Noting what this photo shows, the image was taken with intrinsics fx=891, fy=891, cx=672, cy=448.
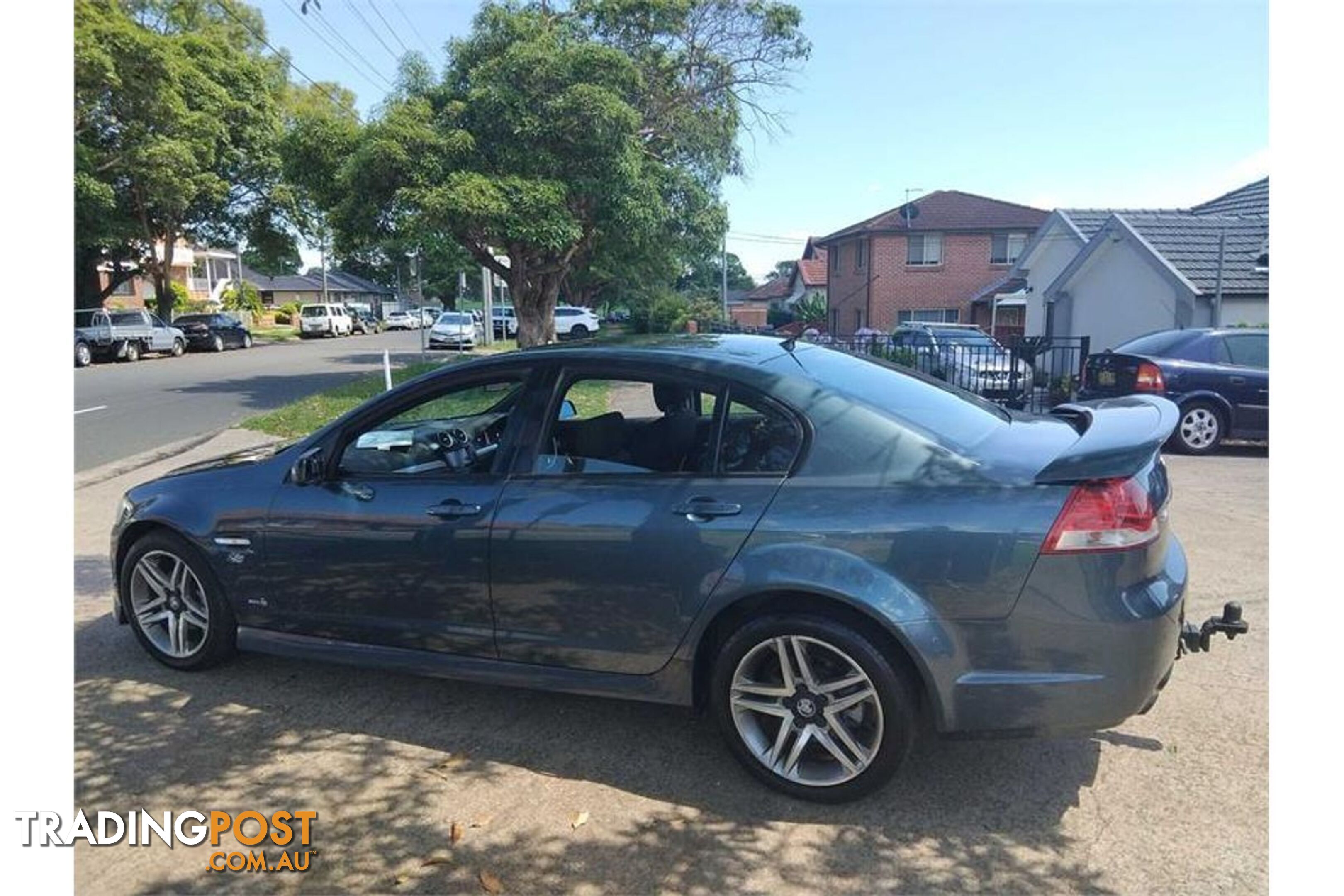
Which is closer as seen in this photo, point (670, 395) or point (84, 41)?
Result: point (670, 395)

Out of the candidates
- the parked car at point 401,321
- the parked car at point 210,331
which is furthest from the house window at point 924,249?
the parked car at point 401,321

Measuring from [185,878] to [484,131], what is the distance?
16.1 meters

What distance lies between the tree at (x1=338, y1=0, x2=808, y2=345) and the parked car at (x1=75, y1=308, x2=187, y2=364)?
46.0 feet

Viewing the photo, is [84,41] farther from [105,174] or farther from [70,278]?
[70,278]

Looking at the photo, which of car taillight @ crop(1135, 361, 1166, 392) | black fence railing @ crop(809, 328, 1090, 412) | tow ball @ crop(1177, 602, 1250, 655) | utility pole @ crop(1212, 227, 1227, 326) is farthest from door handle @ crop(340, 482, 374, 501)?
utility pole @ crop(1212, 227, 1227, 326)

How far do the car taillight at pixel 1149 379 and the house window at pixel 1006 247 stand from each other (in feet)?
83.6

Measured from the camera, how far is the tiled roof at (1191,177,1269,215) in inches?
720

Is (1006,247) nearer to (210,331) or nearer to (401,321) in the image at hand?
(210,331)

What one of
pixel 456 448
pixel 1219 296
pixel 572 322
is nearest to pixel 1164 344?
pixel 1219 296

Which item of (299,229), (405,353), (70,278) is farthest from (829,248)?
(70,278)

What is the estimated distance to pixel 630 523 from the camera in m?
3.23

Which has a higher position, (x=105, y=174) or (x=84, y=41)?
(x=84, y=41)

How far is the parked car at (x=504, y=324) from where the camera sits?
44062mm

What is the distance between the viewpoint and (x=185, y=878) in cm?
279
